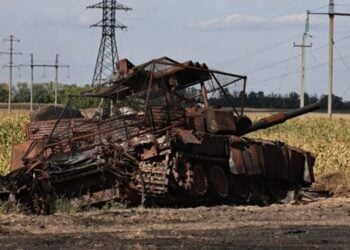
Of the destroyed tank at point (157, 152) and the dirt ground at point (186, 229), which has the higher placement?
the destroyed tank at point (157, 152)

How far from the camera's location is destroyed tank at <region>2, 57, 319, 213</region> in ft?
43.2

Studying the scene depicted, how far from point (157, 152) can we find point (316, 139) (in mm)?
18458

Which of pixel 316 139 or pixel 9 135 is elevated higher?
pixel 9 135

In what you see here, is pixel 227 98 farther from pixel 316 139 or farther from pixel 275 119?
pixel 316 139

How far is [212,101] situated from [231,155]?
1933 mm

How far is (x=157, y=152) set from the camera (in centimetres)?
1320

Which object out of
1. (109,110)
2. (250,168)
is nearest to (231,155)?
(250,168)

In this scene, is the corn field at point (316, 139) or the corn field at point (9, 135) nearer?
the corn field at point (9, 135)

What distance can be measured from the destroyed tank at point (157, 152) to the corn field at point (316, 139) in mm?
3919

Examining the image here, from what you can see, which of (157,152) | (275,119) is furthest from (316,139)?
(157,152)

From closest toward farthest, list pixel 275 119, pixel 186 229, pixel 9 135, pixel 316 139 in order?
pixel 186 229 → pixel 275 119 → pixel 9 135 → pixel 316 139

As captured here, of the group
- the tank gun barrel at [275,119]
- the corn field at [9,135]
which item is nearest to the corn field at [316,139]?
the corn field at [9,135]

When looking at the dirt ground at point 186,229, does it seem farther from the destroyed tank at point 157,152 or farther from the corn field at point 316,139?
the corn field at point 316,139

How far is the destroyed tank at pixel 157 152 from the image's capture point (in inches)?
519
